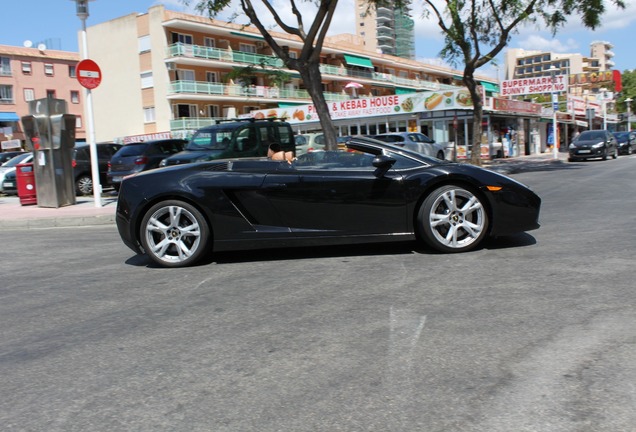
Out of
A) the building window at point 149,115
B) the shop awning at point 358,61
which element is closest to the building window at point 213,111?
the building window at point 149,115

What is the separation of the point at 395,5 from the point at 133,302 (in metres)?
16.4

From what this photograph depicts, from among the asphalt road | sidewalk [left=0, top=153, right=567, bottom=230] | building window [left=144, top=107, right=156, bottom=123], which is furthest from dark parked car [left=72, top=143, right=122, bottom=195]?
building window [left=144, top=107, right=156, bottom=123]

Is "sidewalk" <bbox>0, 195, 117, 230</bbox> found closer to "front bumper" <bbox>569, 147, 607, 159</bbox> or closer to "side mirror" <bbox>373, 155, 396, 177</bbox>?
"side mirror" <bbox>373, 155, 396, 177</bbox>

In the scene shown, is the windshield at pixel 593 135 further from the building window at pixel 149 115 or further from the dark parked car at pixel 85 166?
the building window at pixel 149 115

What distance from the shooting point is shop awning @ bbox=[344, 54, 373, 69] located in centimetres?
6163

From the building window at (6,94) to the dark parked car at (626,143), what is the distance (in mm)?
50361

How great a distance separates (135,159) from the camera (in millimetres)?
15844

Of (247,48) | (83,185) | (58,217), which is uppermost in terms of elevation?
(247,48)

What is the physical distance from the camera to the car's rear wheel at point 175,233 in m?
5.93

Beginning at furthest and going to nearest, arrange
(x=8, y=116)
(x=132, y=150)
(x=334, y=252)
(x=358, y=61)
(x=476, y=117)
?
(x=358, y=61) < (x=8, y=116) < (x=476, y=117) < (x=132, y=150) < (x=334, y=252)

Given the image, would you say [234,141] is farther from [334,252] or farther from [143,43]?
[143,43]

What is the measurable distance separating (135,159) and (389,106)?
839 inches

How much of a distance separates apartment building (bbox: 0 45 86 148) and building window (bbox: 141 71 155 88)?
9.69 meters

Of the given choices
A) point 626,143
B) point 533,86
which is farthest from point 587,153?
point 626,143
